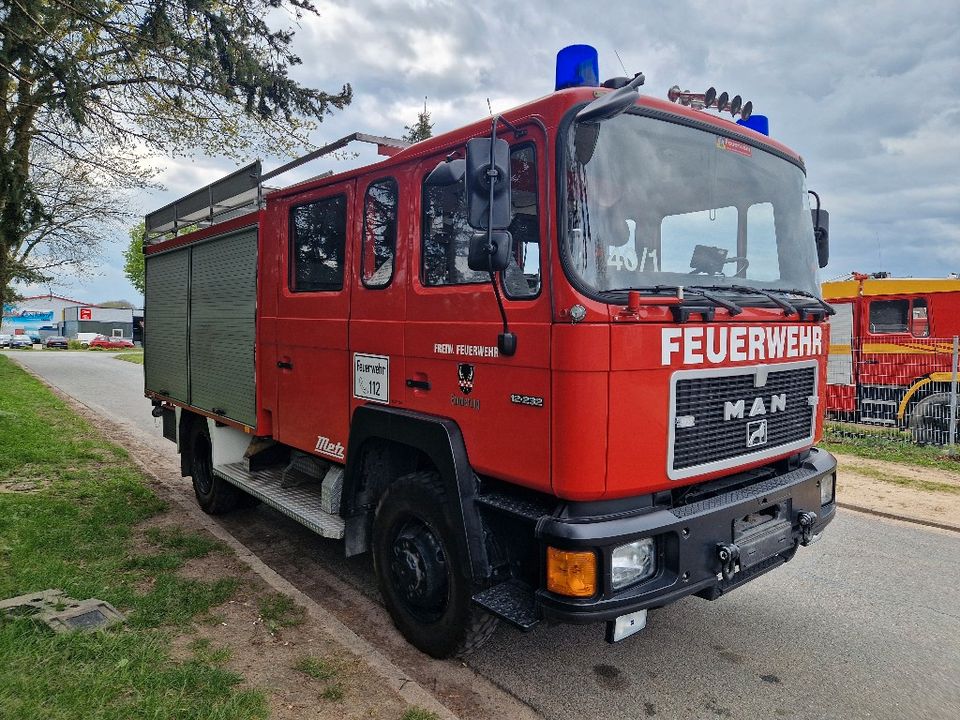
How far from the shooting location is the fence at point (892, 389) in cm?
984

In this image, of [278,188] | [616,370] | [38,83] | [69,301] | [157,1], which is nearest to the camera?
[616,370]

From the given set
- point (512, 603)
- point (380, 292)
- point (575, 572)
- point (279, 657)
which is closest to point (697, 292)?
point (575, 572)

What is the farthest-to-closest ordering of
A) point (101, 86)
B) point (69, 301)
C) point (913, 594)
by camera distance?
point (69, 301) < point (101, 86) < point (913, 594)

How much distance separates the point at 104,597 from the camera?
3980 mm

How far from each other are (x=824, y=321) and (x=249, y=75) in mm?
5865

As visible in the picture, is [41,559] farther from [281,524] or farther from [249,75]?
[249,75]

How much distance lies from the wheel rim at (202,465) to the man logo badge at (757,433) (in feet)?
15.5

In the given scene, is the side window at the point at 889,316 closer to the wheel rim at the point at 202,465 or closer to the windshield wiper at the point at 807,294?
the windshield wiper at the point at 807,294

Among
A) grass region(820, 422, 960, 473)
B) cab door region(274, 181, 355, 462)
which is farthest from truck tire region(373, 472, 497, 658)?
grass region(820, 422, 960, 473)

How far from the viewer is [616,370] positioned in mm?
2764

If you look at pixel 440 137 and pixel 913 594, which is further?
pixel 913 594

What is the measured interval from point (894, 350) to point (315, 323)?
32.9 ft

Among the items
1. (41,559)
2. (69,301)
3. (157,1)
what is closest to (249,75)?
(157,1)

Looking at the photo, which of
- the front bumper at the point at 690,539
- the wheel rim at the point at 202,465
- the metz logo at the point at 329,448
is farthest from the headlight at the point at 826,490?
the wheel rim at the point at 202,465
